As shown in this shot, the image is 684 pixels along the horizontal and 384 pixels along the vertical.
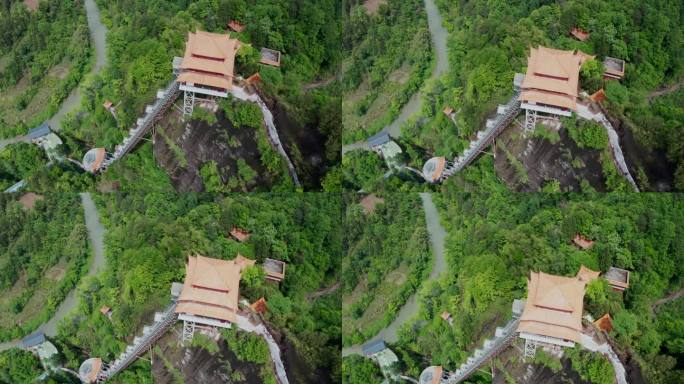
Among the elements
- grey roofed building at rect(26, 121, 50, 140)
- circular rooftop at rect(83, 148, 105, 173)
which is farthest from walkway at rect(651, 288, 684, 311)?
grey roofed building at rect(26, 121, 50, 140)

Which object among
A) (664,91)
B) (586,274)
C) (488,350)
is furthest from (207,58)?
(664,91)

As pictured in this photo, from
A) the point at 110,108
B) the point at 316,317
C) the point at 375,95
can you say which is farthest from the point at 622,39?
the point at 110,108

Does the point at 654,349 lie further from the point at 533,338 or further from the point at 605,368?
the point at 533,338

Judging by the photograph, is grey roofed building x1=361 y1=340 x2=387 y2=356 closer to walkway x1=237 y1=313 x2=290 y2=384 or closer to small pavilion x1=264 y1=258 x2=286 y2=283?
walkway x1=237 y1=313 x2=290 y2=384

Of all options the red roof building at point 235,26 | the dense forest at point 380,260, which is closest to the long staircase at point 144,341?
the dense forest at point 380,260

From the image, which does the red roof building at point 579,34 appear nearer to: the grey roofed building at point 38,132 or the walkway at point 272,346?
the walkway at point 272,346

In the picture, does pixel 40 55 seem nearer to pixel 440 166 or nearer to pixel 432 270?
pixel 440 166
